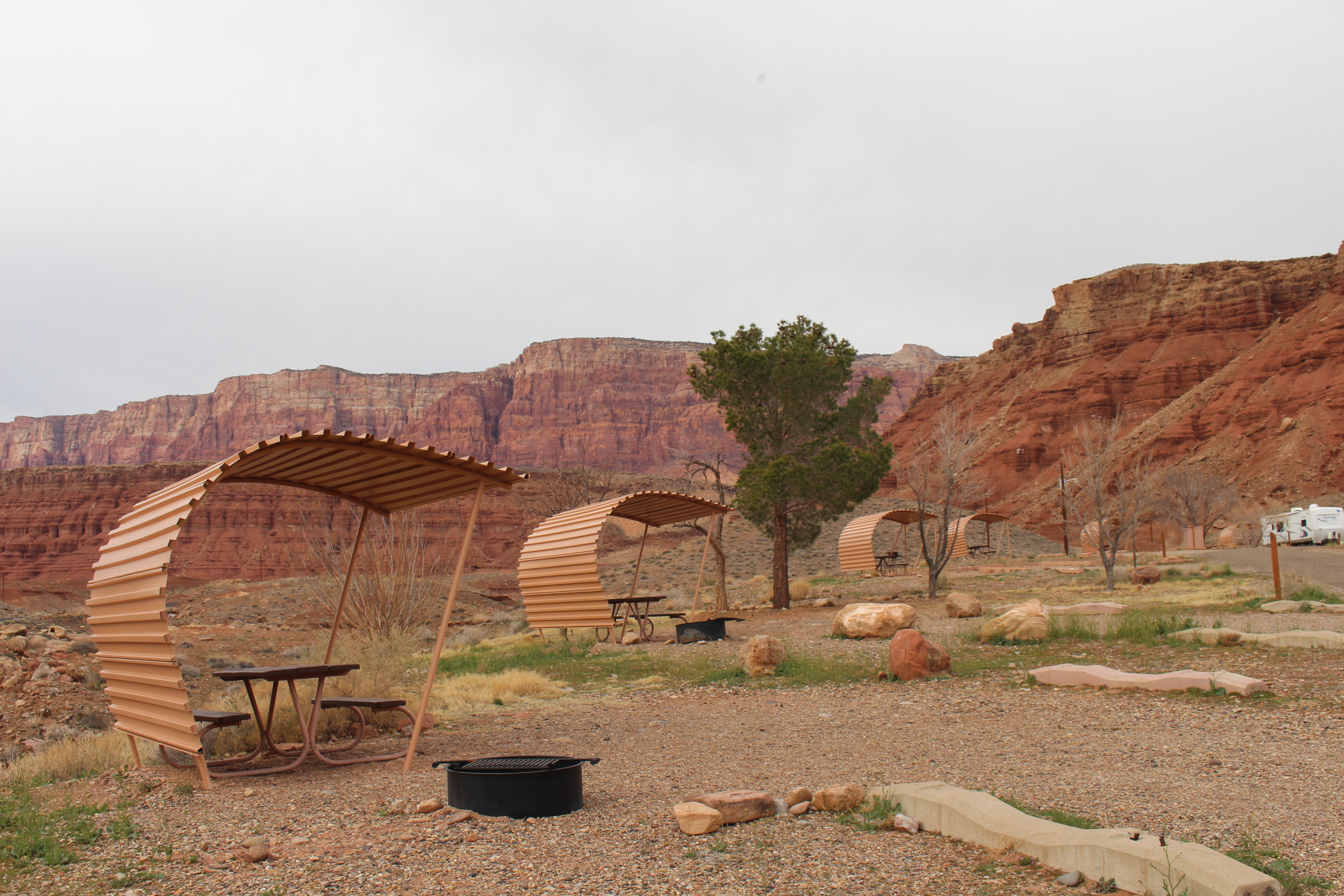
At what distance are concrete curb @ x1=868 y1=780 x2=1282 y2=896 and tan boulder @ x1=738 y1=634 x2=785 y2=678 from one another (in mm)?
5246

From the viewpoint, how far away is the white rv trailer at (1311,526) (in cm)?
3127

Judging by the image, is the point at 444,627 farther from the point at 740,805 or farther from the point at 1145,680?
the point at 1145,680

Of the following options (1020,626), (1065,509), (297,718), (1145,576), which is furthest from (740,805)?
(1065,509)

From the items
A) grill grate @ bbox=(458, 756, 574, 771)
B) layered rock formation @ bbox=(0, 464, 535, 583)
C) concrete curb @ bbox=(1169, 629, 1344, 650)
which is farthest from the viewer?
layered rock formation @ bbox=(0, 464, 535, 583)

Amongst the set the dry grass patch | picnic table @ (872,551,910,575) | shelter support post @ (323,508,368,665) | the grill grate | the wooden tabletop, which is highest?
shelter support post @ (323,508,368,665)

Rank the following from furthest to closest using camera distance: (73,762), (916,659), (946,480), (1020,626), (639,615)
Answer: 1. (946,480)
2. (639,615)
3. (1020,626)
4. (916,659)
5. (73,762)

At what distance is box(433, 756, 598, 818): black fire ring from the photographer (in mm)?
4371

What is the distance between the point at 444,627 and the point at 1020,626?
757 centimetres

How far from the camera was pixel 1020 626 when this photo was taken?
1070cm

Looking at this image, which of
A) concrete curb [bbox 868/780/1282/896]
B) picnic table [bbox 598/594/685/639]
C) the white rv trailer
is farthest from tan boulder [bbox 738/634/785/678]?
the white rv trailer

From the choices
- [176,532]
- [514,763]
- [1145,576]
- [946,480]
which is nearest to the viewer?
[514,763]

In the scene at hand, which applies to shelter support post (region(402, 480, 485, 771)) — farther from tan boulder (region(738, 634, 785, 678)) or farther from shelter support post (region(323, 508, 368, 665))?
tan boulder (region(738, 634, 785, 678))

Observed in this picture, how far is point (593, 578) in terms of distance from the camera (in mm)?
13070

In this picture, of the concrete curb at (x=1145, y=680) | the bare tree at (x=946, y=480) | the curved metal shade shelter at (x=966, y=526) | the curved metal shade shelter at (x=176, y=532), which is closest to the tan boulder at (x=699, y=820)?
the curved metal shade shelter at (x=176, y=532)
